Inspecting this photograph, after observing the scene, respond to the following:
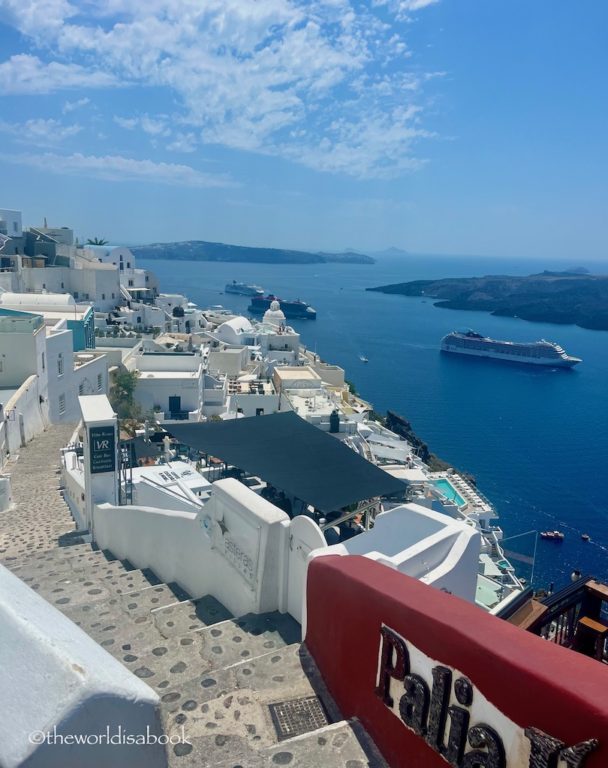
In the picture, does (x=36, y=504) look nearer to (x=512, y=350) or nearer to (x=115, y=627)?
(x=115, y=627)

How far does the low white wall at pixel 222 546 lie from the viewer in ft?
18.6

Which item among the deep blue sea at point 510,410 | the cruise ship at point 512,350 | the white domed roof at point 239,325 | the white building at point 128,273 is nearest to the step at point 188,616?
the deep blue sea at point 510,410

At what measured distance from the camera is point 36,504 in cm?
1172

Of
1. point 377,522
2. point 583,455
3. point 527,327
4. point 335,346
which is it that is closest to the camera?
point 377,522

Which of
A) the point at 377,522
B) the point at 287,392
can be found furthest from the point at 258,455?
the point at 287,392

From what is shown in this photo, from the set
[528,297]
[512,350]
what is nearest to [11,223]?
[512,350]

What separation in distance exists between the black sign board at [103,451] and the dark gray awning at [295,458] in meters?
2.01

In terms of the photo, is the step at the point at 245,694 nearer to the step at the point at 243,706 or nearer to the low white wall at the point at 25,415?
the step at the point at 243,706

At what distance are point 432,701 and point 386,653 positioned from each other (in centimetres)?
47

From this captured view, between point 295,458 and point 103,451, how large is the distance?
327 centimetres

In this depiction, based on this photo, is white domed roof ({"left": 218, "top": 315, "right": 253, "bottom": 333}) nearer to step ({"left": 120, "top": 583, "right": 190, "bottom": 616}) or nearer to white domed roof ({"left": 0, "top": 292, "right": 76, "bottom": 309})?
white domed roof ({"left": 0, "top": 292, "right": 76, "bottom": 309})

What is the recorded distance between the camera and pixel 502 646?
2.71 m

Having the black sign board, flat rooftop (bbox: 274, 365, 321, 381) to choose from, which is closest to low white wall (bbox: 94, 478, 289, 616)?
the black sign board

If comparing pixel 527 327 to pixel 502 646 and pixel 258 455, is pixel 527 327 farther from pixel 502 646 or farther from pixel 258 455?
pixel 502 646
